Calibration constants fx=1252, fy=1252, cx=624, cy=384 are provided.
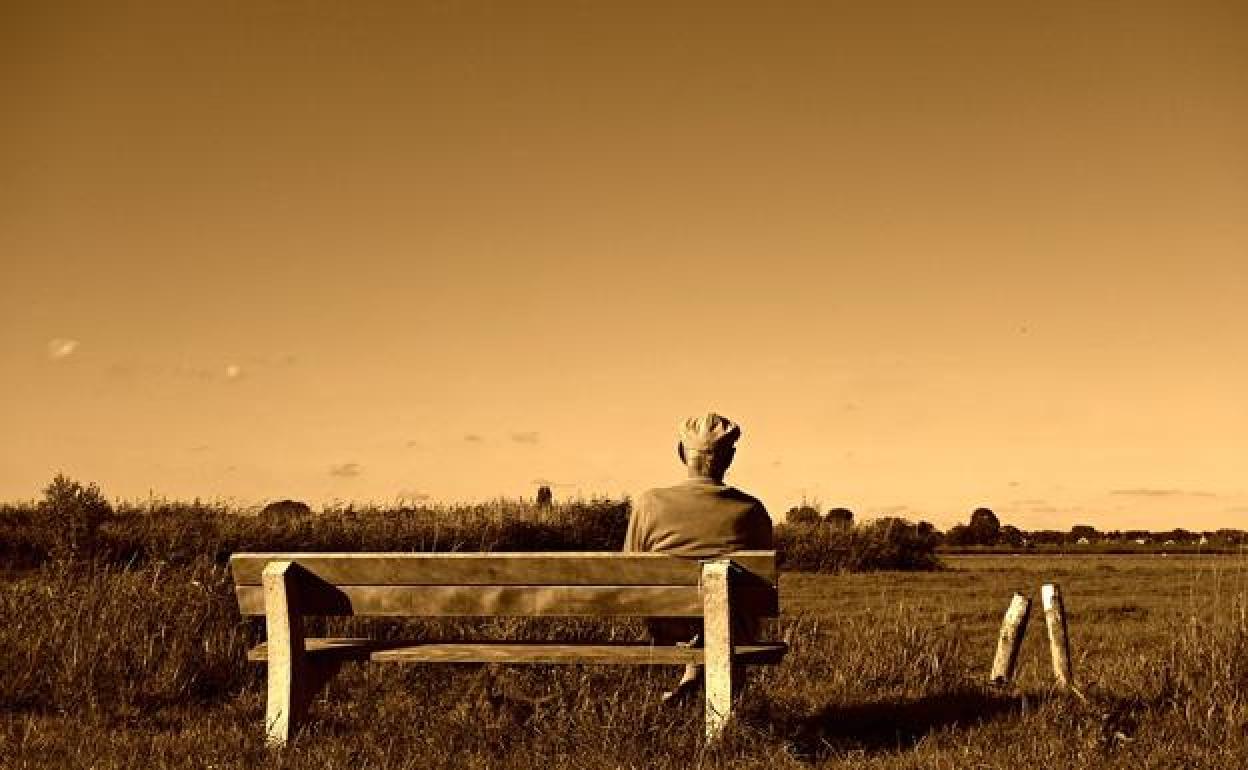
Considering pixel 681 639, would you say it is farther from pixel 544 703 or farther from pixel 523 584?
pixel 523 584

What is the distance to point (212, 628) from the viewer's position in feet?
27.7

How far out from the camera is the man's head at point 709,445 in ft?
20.9

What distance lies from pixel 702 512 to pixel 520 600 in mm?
1099

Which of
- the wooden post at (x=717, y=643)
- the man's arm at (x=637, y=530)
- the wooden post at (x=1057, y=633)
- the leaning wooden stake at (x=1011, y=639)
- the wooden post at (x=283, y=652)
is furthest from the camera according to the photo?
the leaning wooden stake at (x=1011, y=639)

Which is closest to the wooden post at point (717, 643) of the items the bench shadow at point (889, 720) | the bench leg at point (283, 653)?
the bench shadow at point (889, 720)

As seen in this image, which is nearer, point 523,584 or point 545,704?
point 523,584

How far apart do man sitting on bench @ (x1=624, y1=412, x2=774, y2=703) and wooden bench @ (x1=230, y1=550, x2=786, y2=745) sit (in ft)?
1.51

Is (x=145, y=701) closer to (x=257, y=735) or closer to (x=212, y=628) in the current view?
(x=212, y=628)

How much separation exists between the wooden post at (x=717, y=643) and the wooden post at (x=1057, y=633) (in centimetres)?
489

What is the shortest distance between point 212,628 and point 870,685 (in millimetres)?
4386

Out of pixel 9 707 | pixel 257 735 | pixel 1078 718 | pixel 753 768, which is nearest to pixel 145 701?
pixel 9 707

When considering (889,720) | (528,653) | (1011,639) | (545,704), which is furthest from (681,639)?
(1011,639)

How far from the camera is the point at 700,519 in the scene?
6.22 metres

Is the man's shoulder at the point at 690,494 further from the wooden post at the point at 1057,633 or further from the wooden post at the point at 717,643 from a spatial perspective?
the wooden post at the point at 1057,633
